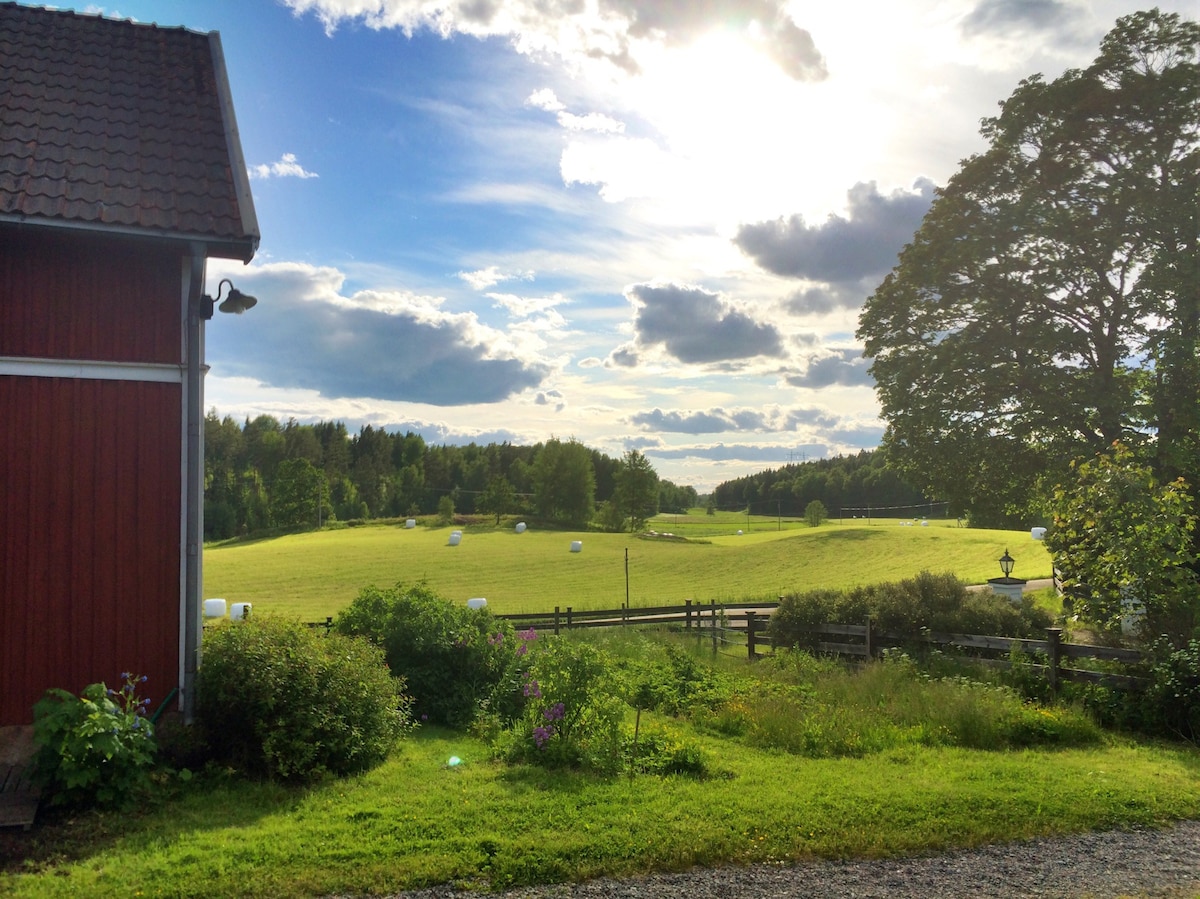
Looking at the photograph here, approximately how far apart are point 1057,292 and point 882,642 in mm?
11835

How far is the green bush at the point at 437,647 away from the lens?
10.2 m

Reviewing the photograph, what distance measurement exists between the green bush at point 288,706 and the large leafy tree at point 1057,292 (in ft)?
56.9

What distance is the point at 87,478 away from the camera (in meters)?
7.57

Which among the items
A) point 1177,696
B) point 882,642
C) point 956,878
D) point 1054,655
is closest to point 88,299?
point 956,878

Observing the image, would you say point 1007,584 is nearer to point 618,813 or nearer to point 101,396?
point 618,813

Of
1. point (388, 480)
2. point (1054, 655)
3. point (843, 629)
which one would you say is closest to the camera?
point (1054, 655)

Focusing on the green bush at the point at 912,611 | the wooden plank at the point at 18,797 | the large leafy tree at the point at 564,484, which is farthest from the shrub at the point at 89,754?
the large leafy tree at the point at 564,484

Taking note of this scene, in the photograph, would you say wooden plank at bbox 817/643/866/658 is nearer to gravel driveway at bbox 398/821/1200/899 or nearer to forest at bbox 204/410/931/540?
gravel driveway at bbox 398/821/1200/899

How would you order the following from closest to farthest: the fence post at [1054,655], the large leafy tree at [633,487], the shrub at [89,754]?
the shrub at [89,754] → the fence post at [1054,655] → the large leafy tree at [633,487]

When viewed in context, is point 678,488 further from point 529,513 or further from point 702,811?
point 702,811

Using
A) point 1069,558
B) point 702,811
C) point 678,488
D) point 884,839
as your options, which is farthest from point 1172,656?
point 678,488

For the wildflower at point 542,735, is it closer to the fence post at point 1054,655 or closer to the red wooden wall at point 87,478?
the red wooden wall at point 87,478

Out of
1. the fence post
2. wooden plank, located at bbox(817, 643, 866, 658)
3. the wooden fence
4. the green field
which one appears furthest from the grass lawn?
the green field

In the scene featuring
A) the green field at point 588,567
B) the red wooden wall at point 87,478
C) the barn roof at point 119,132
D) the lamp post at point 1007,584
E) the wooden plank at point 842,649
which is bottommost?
the green field at point 588,567
